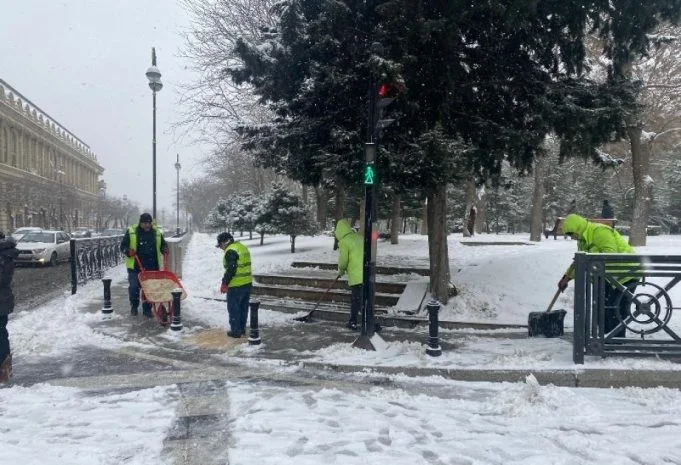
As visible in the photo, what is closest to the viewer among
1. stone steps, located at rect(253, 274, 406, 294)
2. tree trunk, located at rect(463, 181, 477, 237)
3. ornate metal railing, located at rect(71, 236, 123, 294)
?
stone steps, located at rect(253, 274, 406, 294)

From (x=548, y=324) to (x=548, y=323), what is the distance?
0.05 feet

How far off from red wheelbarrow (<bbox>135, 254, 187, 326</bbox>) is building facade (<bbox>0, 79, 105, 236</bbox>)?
4289cm

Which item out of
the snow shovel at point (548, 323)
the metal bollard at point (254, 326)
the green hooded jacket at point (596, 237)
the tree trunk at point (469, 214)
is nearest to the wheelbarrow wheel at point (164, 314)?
the metal bollard at point (254, 326)

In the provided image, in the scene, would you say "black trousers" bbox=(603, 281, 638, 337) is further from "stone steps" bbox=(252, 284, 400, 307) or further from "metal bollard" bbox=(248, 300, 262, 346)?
"metal bollard" bbox=(248, 300, 262, 346)

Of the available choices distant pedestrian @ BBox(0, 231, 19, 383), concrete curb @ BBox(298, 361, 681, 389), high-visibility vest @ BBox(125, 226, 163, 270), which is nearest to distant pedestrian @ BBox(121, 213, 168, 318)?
high-visibility vest @ BBox(125, 226, 163, 270)

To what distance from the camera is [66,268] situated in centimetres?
1945

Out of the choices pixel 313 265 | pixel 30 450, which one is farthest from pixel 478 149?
pixel 30 450

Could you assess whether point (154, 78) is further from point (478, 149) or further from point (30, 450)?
point (30, 450)

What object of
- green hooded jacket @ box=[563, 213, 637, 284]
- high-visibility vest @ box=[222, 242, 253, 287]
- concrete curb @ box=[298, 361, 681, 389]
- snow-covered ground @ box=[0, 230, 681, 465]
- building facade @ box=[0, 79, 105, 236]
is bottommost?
snow-covered ground @ box=[0, 230, 681, 465]

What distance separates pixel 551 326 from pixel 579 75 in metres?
4.84

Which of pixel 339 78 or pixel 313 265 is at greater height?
pixel 339 78

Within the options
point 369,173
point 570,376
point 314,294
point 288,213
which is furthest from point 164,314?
point 288,213

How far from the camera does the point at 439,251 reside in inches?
378

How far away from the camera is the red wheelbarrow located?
8.69 metres
